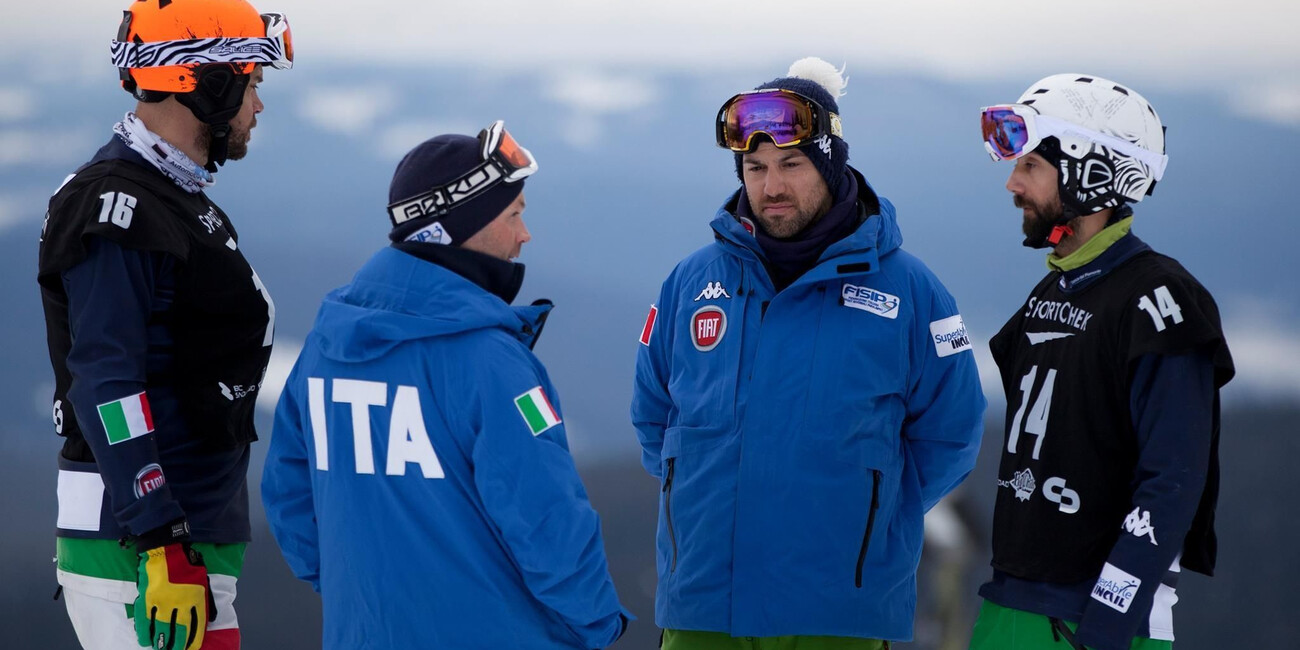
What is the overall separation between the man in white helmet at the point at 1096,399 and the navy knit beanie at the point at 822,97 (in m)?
0.27

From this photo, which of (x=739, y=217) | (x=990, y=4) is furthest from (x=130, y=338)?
(x=990, y=4)

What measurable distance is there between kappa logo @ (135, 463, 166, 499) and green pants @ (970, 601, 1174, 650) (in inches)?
53.7

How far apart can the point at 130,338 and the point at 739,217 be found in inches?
42.0

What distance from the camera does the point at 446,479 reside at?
160 cm

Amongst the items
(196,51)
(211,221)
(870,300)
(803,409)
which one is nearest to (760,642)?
(803,409)

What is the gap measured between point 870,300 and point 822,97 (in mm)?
413

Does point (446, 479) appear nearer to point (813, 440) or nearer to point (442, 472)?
point (442, 472)

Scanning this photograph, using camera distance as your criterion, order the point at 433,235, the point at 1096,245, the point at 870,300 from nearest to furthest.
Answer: the point at 433,235 < the point at 1096,245 < the point at 870,300

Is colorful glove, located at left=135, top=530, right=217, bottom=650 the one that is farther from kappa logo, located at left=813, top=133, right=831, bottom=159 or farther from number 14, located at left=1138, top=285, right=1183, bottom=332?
number 14, located at left=1138, top=285, right=1183, bottom=332

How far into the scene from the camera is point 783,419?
2055 mm

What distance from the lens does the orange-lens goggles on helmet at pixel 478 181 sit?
1.70 m

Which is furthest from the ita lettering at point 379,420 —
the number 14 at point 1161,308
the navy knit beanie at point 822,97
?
the number 14 at point 1161,308

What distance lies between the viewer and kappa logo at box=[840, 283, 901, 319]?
6.88ft

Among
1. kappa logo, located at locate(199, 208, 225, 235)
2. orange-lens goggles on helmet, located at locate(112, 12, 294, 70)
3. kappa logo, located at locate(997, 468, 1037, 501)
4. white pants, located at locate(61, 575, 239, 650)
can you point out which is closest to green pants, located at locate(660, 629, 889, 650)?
kappa logo, located at locate(997, 468, 1037, 501)
